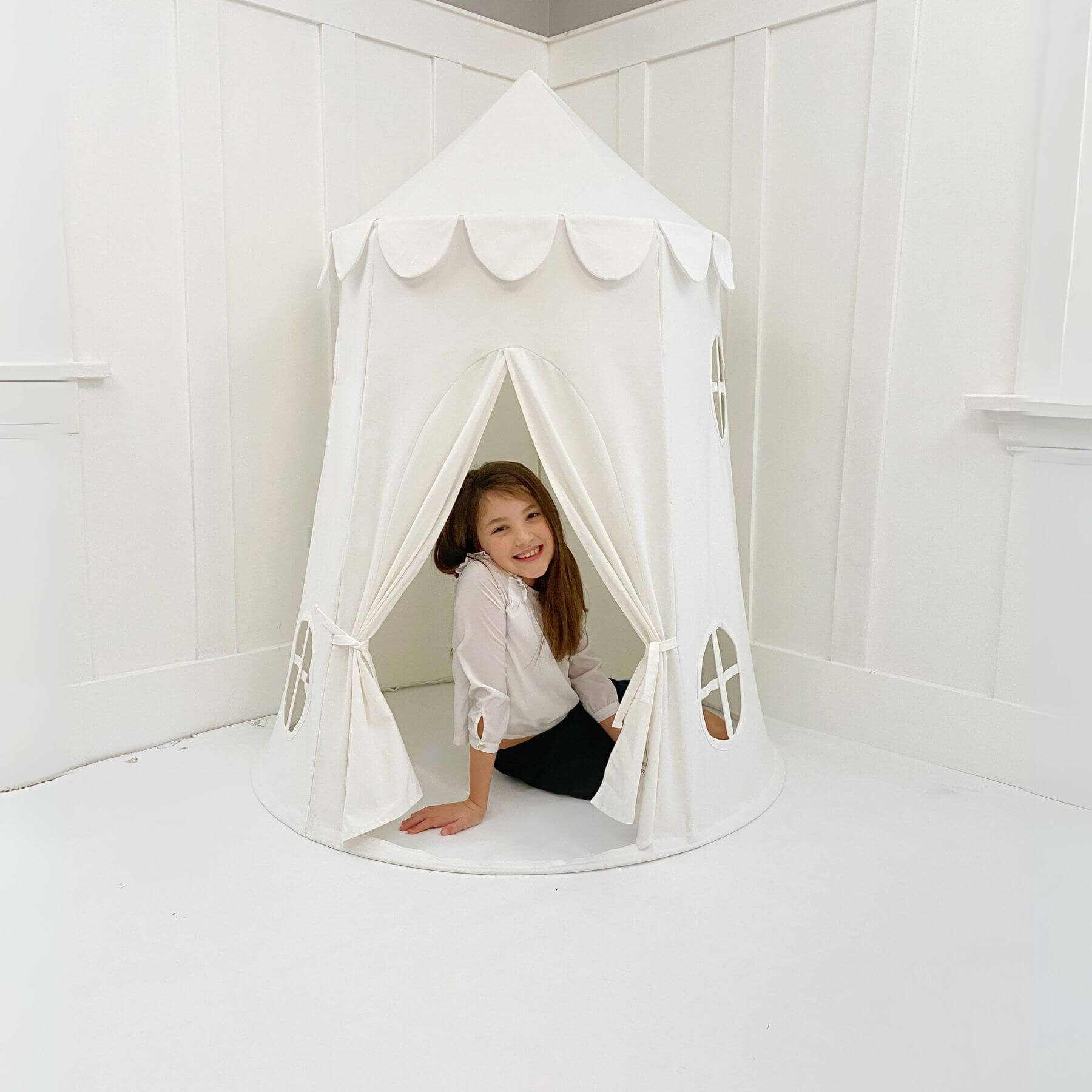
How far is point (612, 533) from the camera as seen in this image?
2006 millimetres

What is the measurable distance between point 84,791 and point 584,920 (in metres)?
1.22

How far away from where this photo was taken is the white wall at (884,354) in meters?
2.20

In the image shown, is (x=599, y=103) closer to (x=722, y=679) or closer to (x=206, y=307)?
(x=206, y=307)

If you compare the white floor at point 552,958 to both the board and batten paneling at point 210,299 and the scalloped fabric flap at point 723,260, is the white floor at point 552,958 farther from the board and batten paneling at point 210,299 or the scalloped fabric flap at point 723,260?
the scalloped fabric flap at point 723,260

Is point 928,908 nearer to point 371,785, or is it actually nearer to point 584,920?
point 584,920

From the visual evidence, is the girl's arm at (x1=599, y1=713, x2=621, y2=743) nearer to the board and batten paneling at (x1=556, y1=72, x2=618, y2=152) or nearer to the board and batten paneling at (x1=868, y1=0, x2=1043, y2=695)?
Answer: the board and batten paneling at (x1=868, y1=0, x2=1043, y2=695)

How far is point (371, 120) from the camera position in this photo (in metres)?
2.75

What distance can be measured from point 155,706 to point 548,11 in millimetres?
2536

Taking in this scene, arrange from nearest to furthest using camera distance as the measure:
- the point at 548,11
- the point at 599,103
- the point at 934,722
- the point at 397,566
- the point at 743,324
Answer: the point at 397,566 < the point at 934,722 < the point at 743,324 < the point at 599,103 < the point at 548,11

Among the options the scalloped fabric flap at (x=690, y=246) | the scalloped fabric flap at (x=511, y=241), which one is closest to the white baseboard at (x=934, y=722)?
the scalloped fabric flap at (x=690, y=246)

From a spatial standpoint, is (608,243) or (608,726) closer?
(608,243)

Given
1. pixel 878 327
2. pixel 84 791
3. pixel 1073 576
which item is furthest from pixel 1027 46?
pixel 84 791

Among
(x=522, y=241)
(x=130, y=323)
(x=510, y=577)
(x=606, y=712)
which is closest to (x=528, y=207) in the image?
(x=522, y=241)

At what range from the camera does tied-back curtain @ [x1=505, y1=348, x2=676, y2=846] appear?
6.41 ft
